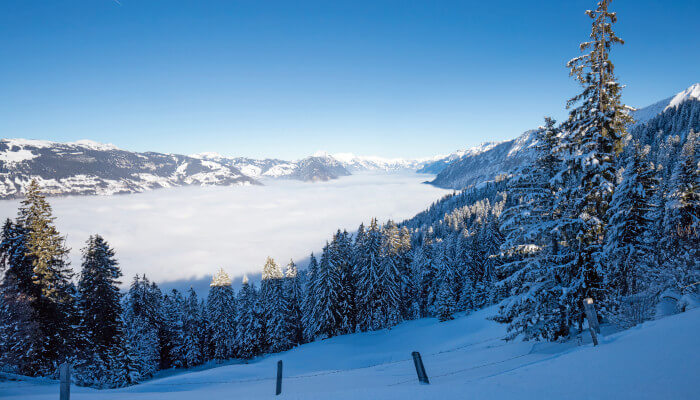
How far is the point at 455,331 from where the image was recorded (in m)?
30.0

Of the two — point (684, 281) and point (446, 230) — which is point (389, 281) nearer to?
point (684, 281)

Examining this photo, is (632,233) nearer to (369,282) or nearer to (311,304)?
(369,282)

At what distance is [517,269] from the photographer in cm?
1708

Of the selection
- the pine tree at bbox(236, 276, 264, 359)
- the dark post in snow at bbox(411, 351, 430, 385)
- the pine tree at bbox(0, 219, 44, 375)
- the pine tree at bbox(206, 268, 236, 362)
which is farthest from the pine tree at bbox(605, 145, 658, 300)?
the pine tree at bbox(206, 268, 236, 362)

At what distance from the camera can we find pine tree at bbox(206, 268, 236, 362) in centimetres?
4622

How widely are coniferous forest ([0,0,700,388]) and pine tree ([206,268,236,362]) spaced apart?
3559 mm

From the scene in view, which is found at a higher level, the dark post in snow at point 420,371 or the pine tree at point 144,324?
the dark post in snow at point 420,371

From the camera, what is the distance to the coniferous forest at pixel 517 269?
11266mm

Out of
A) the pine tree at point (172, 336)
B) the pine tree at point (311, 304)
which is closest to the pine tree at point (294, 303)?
the pine tree at point (311, 304)

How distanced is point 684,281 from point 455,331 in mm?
20526

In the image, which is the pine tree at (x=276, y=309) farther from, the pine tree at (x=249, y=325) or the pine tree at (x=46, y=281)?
the pine tree at (x=46, y=281)

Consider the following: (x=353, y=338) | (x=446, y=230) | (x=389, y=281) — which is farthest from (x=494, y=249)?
(x=446, y=230)

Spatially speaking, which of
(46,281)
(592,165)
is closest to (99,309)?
(46,281)

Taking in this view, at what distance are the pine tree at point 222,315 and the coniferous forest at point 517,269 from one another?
356 cm
